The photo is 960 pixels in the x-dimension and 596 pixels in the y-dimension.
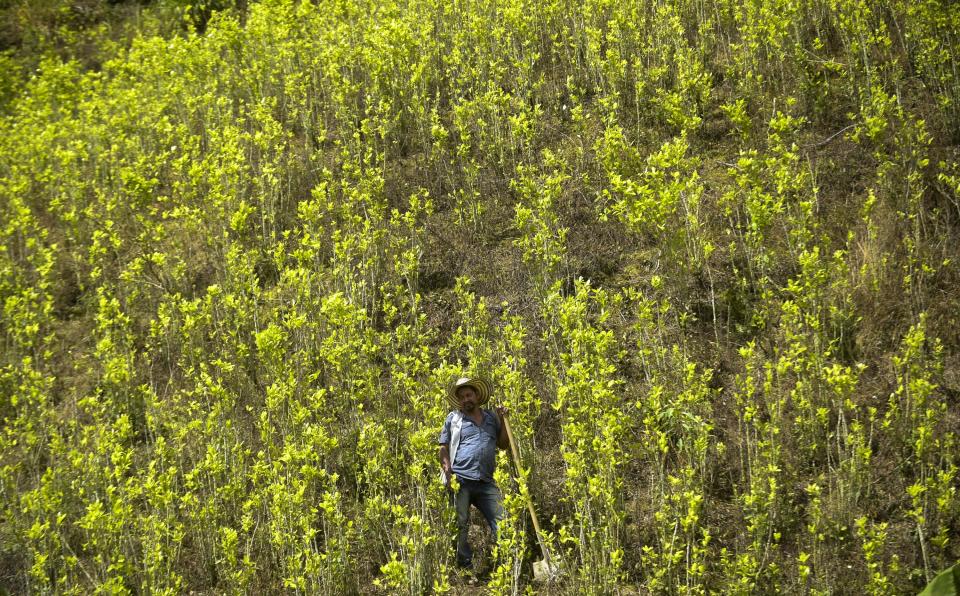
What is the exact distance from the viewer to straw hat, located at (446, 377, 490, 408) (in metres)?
5.21

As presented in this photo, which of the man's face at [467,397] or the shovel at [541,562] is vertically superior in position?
the man's face at [467,397]

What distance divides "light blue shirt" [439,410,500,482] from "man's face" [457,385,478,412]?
0.07 metres

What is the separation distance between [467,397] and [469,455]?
0.36m

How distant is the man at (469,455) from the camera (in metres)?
5.17

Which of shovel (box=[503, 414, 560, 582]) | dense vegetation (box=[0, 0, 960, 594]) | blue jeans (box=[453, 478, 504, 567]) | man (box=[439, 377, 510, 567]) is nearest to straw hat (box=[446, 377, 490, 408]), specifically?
man (box=[439, 377, 510, 567])

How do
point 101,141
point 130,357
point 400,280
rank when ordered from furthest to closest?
point 101,141
point 400,280
point 130,357

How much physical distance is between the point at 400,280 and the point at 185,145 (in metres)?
2.75

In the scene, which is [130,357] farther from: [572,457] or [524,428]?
[572,457]

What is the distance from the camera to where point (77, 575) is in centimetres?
545

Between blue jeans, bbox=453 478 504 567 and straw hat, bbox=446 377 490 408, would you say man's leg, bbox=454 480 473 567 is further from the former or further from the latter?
straw hat, bbox=446 377 490 408

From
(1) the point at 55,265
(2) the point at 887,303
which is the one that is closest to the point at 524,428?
(2) the point at 887,303

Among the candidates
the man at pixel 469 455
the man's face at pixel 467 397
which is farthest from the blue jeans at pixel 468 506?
the man's face at pixel 467 397

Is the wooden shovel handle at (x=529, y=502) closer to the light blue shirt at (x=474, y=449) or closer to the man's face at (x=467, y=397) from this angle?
the light blue shirt at (x=474, y=449)

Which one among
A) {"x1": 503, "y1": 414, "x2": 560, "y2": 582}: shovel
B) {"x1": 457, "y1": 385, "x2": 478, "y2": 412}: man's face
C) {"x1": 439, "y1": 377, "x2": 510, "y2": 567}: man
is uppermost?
{"x1": 457, "y1": 385, "x2": 478, "y2": 412}: man's face
